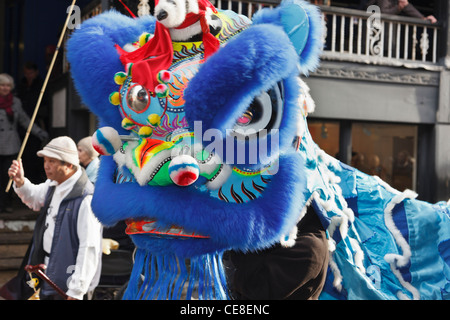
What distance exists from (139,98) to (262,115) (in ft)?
1.18

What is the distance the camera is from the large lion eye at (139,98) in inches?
68.1

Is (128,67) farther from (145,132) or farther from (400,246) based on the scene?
(400,246)

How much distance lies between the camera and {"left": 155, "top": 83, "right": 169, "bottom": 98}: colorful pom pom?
5.59ft

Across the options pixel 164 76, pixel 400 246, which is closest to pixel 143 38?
pixel 164 76

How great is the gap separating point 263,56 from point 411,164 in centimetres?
695

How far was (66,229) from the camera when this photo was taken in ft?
10.8

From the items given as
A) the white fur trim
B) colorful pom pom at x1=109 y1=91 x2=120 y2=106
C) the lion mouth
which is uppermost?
colorful pom pom at x1=109 y1=91 x2=120 y2=106

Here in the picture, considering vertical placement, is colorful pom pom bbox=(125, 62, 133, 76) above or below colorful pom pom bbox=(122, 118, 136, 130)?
above

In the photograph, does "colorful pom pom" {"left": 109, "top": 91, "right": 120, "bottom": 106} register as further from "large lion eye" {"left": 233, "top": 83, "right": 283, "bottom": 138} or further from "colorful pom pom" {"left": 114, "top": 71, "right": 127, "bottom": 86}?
"large lion eye" {"left": 233, "top": 83, "right": 283, "bottom": 138}

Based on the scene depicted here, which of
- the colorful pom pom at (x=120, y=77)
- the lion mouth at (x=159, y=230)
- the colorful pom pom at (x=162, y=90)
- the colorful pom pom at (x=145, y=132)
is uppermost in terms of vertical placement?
the colorful pom pom at (x=120, y=77)

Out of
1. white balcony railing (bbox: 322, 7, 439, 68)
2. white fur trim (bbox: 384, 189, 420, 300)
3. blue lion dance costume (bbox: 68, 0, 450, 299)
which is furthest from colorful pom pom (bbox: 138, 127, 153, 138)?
white balcony railing (bbox: 322, 7, 439, 68)

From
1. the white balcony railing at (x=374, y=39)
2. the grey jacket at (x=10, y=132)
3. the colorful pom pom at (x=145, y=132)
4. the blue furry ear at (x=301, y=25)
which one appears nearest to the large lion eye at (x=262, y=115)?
the blue furry ear at (x=301, y=25)

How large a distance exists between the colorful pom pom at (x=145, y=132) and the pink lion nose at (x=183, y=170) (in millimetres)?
167

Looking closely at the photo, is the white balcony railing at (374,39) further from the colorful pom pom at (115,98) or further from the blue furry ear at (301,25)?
the colorful pom pom at (115,98)
